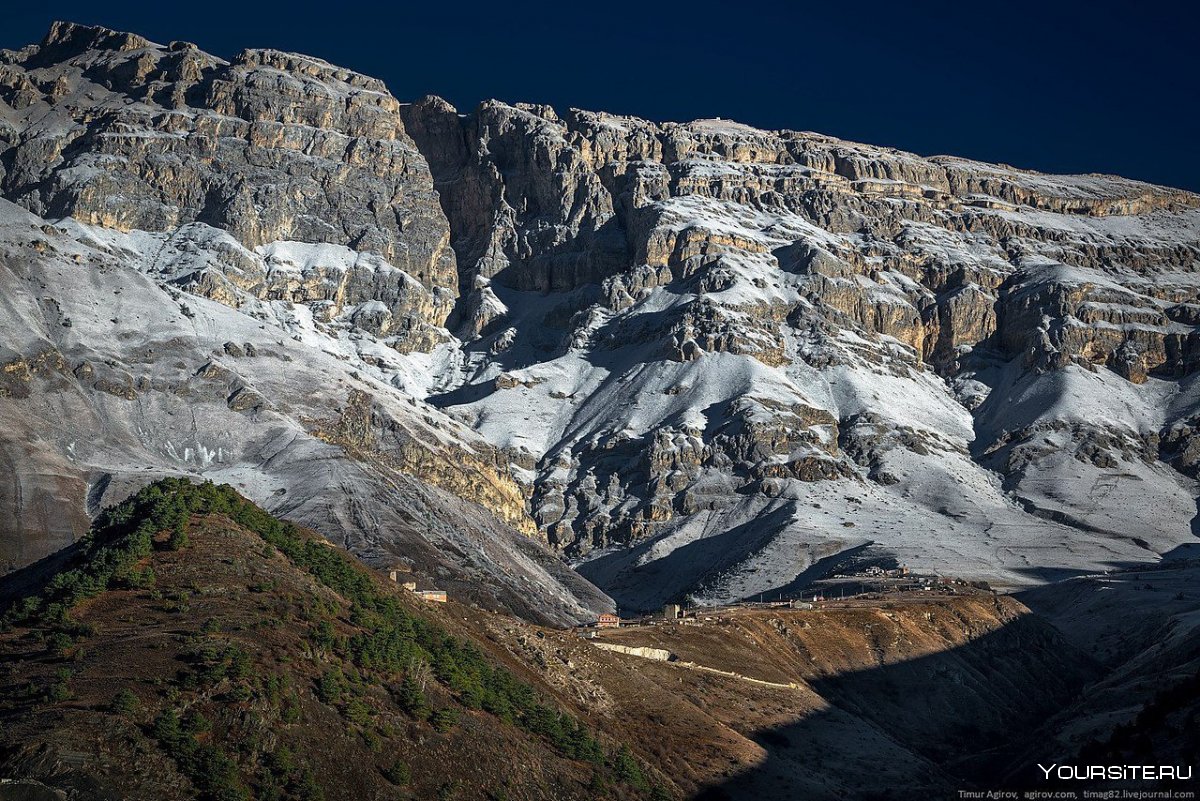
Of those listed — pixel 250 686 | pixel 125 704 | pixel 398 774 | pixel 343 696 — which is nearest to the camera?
pixel 125 704

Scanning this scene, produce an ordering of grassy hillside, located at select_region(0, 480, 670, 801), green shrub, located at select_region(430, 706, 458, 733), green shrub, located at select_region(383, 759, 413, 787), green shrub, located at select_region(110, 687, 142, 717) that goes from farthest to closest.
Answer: green shrub, located at select_region(430, 706, 458, 733) < green shrub, located at select_region(383, 759, 413, 787) < green shrub, located at select_region(110, 687, 142, 717) < grassy hillside, located at select_region(0, 480, 670, 801)

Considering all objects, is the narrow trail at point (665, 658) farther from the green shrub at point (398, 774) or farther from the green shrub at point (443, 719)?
the green shrub at point (398, 774)

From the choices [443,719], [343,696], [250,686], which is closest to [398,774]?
[343,696]

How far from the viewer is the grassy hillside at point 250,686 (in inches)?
2034

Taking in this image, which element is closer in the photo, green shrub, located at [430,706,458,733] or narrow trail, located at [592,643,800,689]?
green shrub, located at [430,706,458,733]

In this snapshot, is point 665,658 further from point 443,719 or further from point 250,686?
point 250,686

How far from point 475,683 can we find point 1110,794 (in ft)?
102

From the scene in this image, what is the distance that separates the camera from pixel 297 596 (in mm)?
67875

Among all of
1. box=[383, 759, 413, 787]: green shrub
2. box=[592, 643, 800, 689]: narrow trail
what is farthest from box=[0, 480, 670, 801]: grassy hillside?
box=[592, 643, 800, 689]: narrow trail

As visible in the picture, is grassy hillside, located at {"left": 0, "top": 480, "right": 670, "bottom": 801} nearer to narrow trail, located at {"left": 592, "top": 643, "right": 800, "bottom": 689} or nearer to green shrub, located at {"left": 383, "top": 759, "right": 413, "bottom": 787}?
green shrub, located at {"left": 383, "top": 759, "right": 413, "bottom": 787}

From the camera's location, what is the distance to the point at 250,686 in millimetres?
56844

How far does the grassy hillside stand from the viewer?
5166cm

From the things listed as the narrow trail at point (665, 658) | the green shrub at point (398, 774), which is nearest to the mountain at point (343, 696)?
the green shrub at point (398, 774)

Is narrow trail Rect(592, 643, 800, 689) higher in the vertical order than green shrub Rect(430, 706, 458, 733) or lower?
lower
